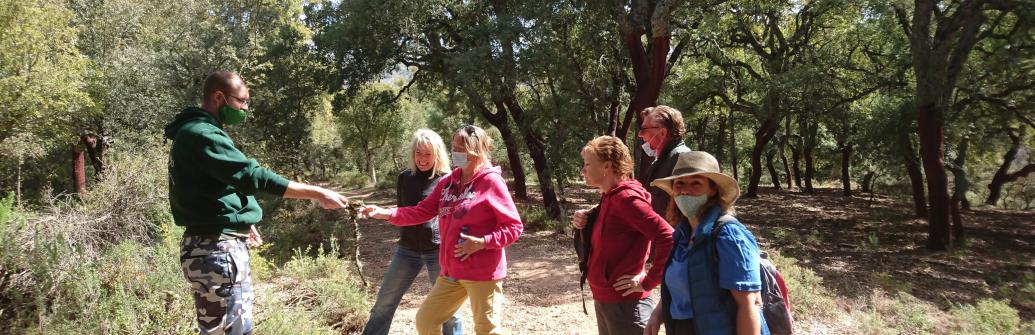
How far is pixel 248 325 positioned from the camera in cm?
263

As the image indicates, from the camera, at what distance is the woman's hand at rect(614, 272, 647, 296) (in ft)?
7.97

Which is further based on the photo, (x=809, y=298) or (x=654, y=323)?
(x=809, y=298)

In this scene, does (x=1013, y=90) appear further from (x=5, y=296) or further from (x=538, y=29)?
(x=5, y=296)

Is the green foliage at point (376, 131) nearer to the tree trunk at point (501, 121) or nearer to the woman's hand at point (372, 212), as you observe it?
the tree trunk at point (501, 121)

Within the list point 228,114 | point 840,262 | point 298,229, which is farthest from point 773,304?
point 298,229

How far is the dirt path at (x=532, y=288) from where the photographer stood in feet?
17.4

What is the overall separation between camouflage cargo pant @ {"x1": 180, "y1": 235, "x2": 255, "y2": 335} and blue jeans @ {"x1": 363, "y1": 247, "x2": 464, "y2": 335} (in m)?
1.14

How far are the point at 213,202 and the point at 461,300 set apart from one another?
1419 millimetres

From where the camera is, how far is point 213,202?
2.41 m

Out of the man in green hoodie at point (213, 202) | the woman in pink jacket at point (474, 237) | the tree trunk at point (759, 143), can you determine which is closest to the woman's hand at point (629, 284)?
the woman in pink jacket at point (474, 237)

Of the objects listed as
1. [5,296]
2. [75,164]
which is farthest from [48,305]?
[75,164]

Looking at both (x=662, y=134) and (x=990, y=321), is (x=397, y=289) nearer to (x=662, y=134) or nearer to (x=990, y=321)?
(x=662, y=134)

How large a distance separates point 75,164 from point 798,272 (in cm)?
2330

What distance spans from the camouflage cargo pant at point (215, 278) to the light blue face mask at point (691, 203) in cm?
206
